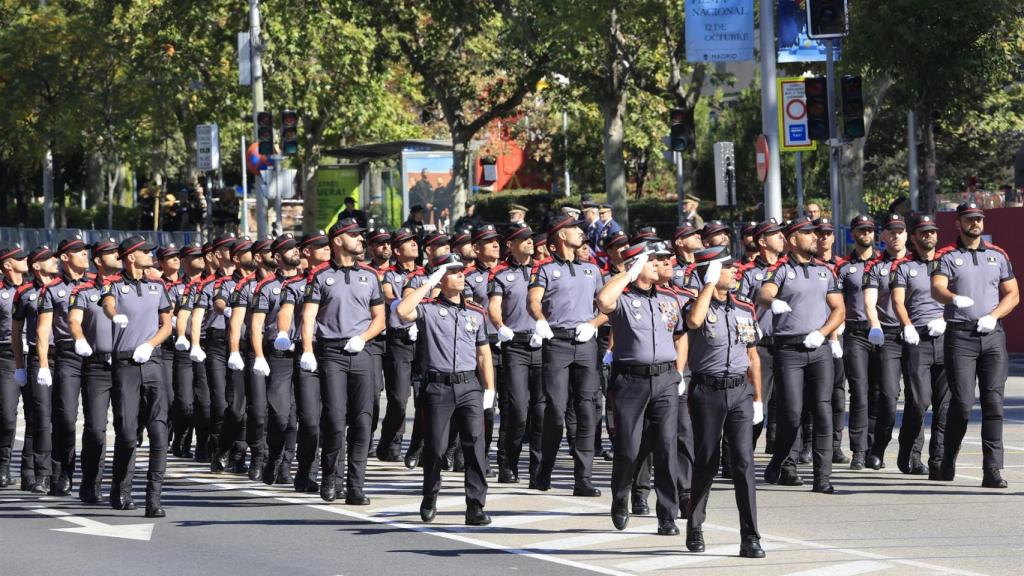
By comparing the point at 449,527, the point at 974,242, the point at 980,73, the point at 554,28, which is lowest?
the point at 449,527

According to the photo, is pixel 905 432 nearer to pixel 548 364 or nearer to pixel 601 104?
pixel 548 364

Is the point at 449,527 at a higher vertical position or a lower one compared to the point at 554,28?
lower

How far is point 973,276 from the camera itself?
1360cm

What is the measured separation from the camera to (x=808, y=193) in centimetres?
5603

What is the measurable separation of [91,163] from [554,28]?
30.4 metres

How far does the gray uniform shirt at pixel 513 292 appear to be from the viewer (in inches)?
571

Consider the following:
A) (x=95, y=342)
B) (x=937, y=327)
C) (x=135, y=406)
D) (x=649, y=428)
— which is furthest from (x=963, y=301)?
(x=95, y=342)

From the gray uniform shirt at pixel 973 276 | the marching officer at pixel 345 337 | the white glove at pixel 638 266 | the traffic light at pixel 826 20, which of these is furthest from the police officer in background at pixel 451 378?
the traffic light at pixel 826 20

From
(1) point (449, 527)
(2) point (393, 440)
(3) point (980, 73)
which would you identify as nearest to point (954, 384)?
(1) point (449, 527)

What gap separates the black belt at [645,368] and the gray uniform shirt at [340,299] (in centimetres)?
254

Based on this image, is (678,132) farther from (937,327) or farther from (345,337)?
(345,337)

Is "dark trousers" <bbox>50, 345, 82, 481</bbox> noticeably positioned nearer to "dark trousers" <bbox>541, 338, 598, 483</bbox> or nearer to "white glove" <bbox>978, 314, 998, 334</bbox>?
"dark trousers" <bbox>541, 338, 598, 483</bbox>

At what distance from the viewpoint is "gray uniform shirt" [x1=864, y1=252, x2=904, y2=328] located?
14344 mm

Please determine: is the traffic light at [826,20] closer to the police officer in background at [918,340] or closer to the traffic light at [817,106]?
the traffic light at [817,106]
